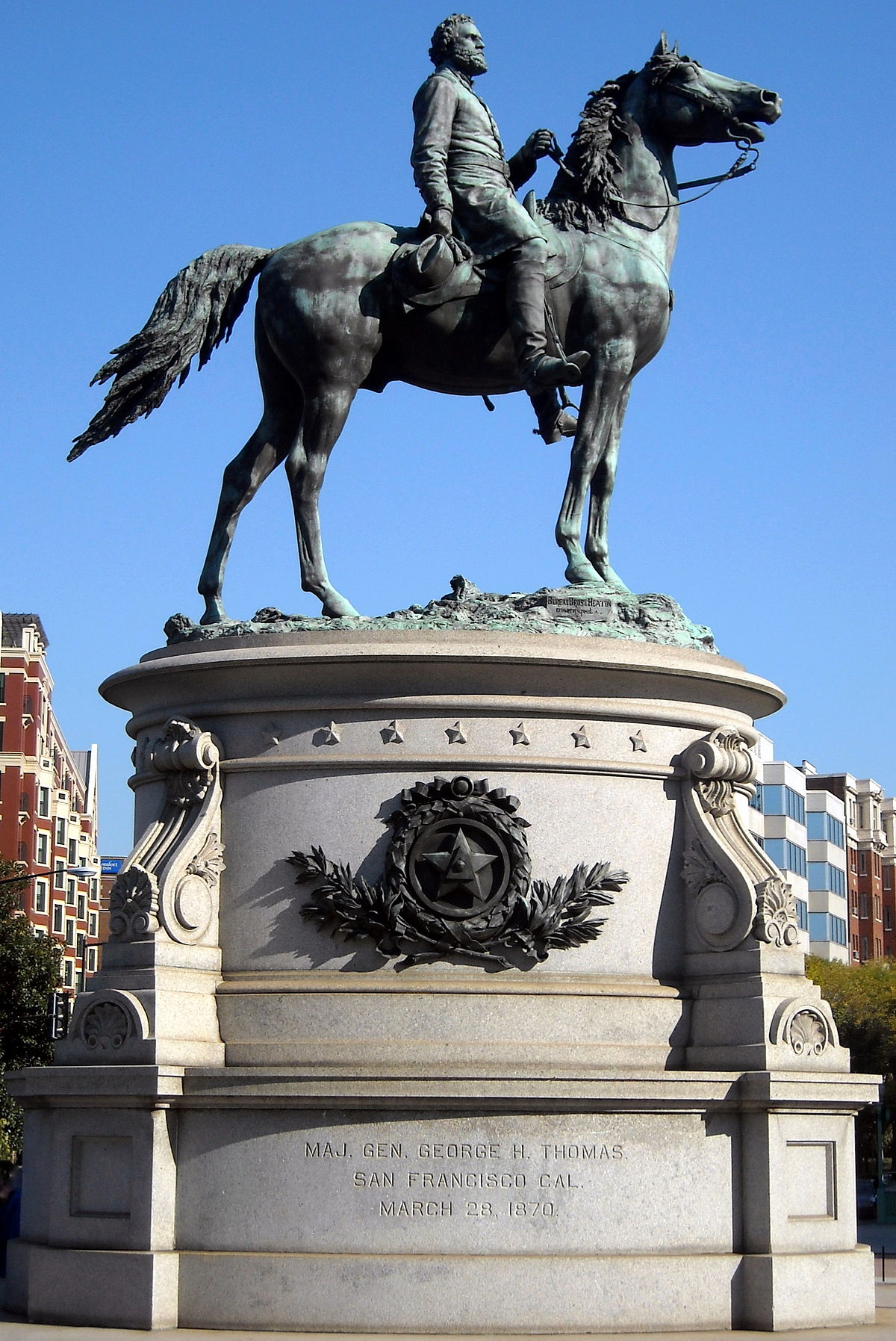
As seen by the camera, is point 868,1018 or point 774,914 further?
point 868,1018

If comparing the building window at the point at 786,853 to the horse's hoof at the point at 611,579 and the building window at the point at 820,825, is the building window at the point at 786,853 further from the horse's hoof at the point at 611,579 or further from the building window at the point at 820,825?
the horse's hoof at the point at 611,579

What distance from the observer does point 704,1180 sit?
Result: 15344mm

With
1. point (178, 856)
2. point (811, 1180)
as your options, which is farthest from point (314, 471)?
point (811, 1180)

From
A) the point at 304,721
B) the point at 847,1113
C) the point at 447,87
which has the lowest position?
the point at 847,1113

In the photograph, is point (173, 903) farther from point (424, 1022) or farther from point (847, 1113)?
point (847, 1113)

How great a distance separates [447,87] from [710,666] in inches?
234

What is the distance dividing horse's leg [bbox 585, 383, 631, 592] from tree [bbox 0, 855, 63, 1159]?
105ft

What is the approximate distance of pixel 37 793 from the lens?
3504 inches

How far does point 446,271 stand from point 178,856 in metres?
5.71

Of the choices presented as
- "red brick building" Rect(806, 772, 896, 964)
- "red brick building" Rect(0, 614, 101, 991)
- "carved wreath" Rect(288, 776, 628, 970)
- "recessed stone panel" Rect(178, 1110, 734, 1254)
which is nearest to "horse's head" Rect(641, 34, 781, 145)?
"carved wreath" Rect(288, 776, 628, 970)

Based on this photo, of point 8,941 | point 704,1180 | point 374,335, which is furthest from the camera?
point 8,941

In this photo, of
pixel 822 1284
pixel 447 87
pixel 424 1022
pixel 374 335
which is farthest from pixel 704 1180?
pixel 447 87

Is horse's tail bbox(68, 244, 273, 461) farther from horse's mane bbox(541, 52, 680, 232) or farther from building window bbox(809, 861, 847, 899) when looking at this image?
building window bbox(809, 861, 847, 899)

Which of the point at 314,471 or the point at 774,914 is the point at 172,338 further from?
the point at 774,914
